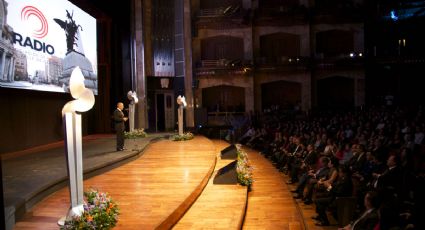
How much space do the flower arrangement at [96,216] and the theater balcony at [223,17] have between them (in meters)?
18.5

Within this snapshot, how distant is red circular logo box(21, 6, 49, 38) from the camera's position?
8695 mm

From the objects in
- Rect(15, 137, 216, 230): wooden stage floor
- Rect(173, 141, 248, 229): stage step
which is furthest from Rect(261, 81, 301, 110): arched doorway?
Rect(173, 141, 248, 229): stage step

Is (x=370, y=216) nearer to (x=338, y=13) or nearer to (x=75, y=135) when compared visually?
(x=75, y=135)

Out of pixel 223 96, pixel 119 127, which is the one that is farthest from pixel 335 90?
pixel 119 127

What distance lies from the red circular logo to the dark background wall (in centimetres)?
144

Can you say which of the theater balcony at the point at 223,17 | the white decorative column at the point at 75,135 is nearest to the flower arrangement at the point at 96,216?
the white decorative column at the point at 75,135

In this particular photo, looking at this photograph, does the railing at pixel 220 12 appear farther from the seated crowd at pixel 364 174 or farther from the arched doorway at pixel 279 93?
the seated crowd at pixel 364 174

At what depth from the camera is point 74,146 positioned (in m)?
4.26

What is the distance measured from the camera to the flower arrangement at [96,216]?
3955 millimetres

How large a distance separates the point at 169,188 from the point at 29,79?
471 cm

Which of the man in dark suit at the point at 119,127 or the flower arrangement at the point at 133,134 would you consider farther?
the flower arrangement at the point at 133,134

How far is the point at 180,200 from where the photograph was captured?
5770 mm

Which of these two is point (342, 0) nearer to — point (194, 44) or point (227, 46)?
point (227, 46)

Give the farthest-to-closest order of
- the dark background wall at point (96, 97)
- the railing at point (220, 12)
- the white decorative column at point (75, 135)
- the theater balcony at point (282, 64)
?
the theater balcony at point (282, 64), the railing at point (220, 12), the dark background wall at point (96, 97), the white decorative column at point (75, 135)
